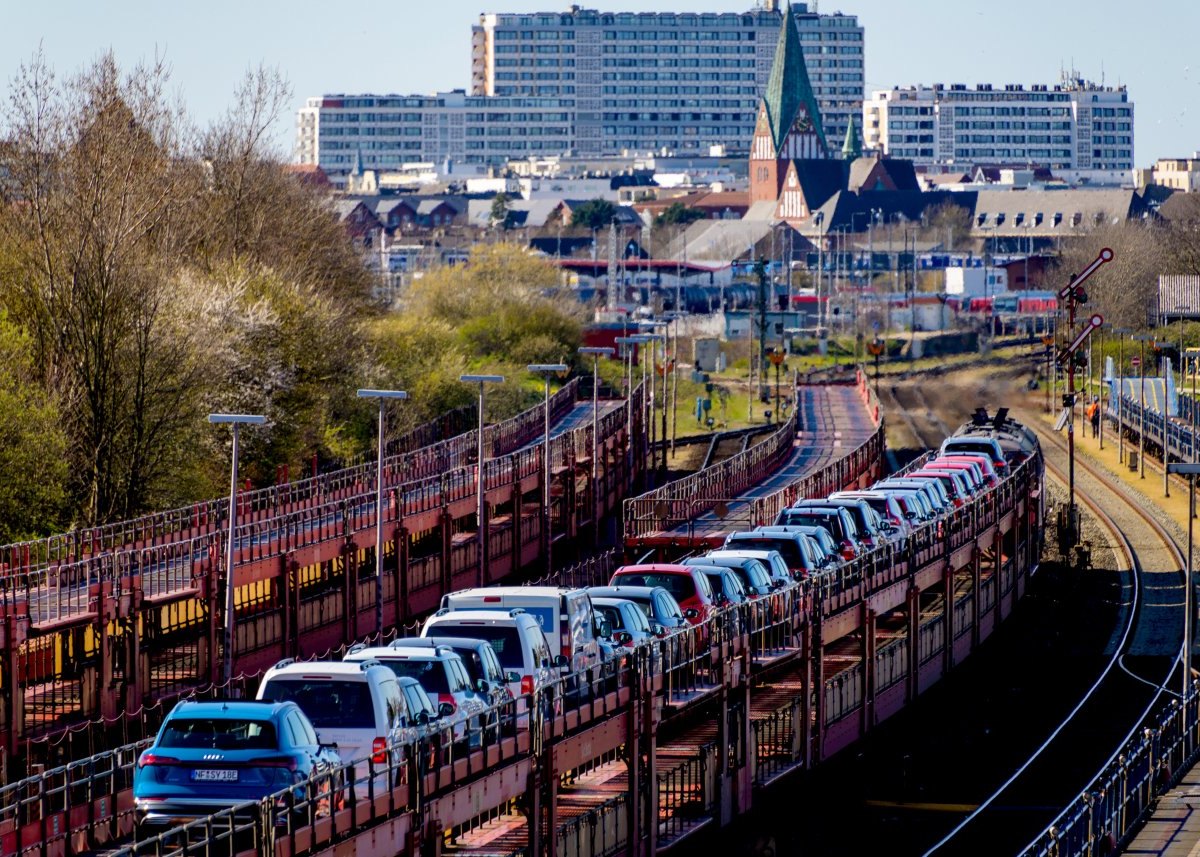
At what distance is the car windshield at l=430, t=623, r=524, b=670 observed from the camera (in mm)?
32594

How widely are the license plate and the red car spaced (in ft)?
47.1

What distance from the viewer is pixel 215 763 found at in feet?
83.1

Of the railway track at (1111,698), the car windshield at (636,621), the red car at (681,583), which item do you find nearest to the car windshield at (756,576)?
the red car at (681,583)

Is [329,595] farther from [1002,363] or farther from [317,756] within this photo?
[1002,363]

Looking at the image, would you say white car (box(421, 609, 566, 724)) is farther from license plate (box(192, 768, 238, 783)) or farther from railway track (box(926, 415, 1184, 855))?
railway track (box(926, 415, 1184, 855))

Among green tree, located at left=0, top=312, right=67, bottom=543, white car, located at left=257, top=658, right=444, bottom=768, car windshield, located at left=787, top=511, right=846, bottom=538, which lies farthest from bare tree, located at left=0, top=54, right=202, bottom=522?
white car, located at left=257, top=658, right=444, bottom=768

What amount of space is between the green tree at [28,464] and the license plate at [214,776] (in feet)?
92.2

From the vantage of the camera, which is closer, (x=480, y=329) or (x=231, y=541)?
(x=231, y=541)

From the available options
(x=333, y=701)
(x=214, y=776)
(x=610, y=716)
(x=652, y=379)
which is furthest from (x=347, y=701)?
(x=652, y=379)

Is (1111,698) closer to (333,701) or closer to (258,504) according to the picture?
(258,504)

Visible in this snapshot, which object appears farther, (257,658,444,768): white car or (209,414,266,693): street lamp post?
(209,414,266,693): street lamp post

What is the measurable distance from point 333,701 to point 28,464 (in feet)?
88.6

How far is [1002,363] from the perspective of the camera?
14112cm

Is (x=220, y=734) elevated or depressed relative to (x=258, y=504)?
elevated
